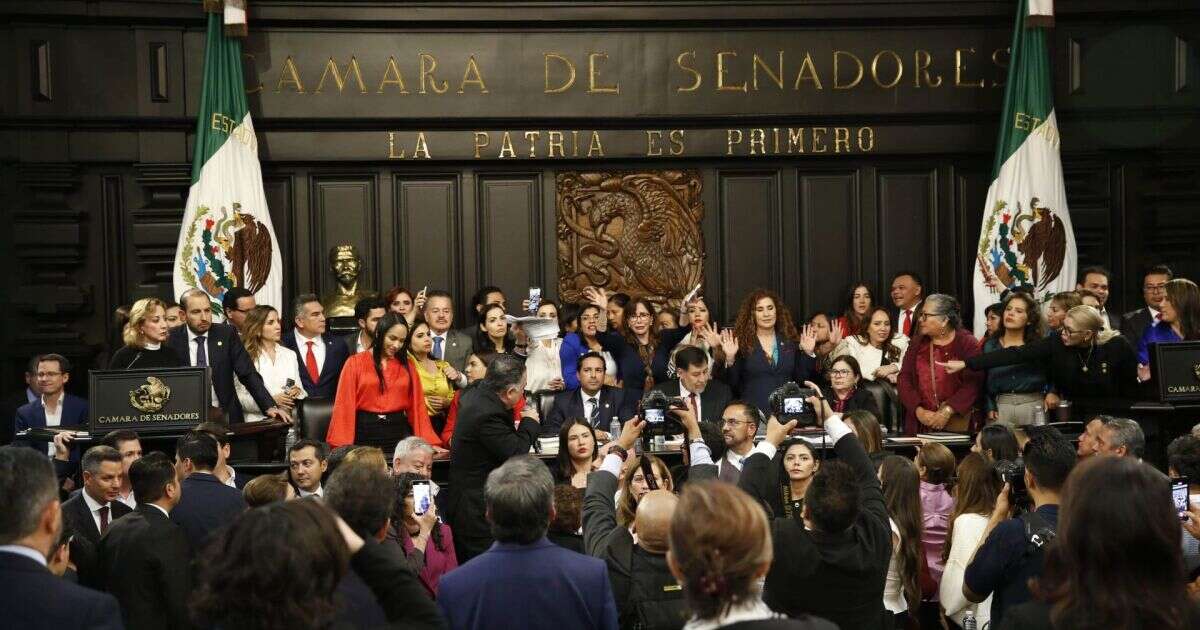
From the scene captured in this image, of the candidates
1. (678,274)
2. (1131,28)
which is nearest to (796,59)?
(678,274)

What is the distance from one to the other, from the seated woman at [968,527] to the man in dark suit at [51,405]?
18.1 feet

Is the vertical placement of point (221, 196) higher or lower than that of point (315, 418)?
higher

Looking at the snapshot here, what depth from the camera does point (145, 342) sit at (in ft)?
27.3

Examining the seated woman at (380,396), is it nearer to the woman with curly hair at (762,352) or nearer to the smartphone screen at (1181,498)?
the woman with curly hair at (762,352)

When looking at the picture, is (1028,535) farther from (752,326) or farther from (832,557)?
(752,326)

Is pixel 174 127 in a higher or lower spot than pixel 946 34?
lower

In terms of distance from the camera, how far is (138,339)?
27.2 feet

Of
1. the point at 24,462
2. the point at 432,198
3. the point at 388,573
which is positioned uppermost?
the point at 432,198

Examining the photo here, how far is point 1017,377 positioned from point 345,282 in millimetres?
5137

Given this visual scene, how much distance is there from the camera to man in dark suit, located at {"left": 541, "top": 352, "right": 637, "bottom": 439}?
8195 millimetres

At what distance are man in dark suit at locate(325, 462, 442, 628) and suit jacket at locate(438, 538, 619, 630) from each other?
208 millimetres

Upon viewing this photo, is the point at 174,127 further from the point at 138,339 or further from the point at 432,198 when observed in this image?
the point at 138,339

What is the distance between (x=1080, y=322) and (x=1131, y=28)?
4467 mm

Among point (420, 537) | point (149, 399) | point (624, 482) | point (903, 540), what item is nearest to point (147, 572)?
point (420, 537)
